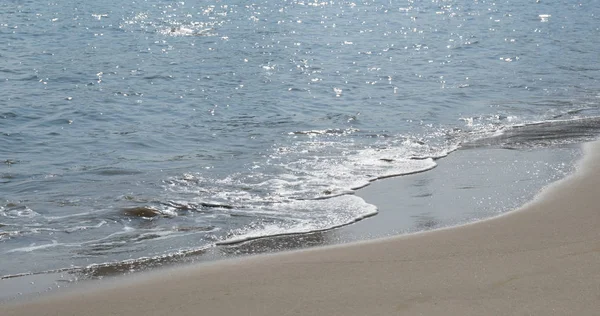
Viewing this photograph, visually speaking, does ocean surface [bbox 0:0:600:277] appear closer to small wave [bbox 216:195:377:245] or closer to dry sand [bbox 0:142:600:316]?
small wave [bbox 216:195:377:245]

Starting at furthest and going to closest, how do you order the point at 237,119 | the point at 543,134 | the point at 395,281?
the point at 237,119
the point at 543,134
the point at 395,281

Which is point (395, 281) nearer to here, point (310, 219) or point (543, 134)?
point (310, 219)

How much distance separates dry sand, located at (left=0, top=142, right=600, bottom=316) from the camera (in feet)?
16.1

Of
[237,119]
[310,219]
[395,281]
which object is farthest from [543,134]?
[395,281]

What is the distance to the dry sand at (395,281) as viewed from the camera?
4910 millimetres

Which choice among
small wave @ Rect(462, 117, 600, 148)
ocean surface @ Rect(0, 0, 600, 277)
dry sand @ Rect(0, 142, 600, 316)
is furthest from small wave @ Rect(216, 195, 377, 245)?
small wave @ Rect(462, 117, 600, 148)

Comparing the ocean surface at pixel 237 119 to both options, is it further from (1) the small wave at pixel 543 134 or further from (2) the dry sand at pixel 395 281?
(2) the dry sand at pixel 395 281

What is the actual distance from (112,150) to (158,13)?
1952cm

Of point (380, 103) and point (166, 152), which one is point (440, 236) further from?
point (380, 103)

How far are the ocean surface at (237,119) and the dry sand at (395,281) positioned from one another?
73 cm

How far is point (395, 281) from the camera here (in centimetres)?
530

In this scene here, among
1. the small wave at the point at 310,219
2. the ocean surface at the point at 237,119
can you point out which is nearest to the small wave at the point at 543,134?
the ocean surface at the point at 237,119

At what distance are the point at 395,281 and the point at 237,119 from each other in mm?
6815

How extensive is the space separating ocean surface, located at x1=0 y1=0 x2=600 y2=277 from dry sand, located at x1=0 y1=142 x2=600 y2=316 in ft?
2.40
